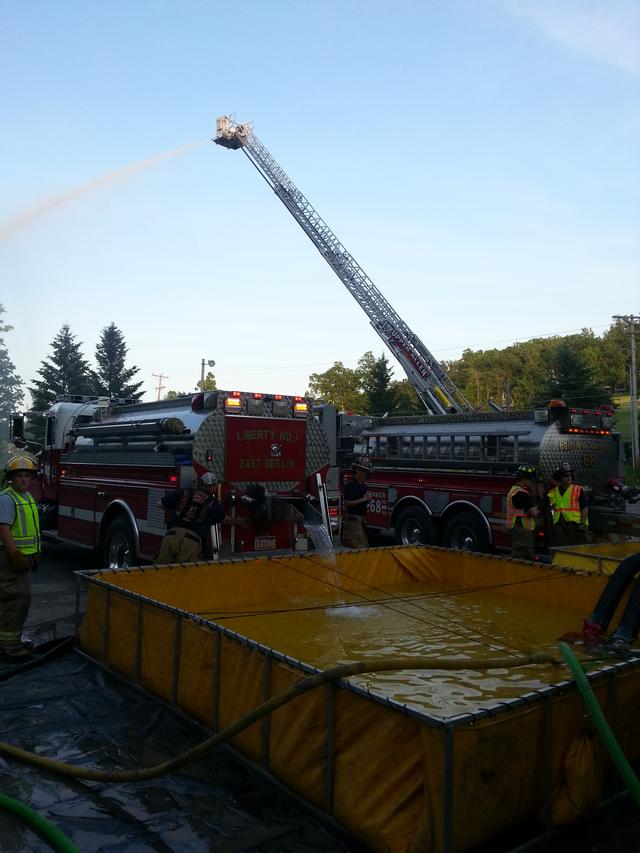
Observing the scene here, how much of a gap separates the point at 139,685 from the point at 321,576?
8.64ft

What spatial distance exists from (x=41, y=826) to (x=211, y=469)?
5224mm

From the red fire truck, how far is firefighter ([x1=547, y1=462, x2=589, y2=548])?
0.73 metres

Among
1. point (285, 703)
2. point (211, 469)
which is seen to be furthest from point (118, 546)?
point (285, 703)

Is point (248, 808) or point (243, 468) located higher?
point (243, 468)

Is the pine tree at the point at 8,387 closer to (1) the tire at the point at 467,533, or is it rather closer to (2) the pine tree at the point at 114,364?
(2) the pine tree at the point at 114,364

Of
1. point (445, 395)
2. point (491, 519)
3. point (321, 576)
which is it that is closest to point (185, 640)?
point (321, 576)

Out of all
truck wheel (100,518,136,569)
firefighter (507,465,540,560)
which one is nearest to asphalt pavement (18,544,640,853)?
truck wheel (100,518,136,569)

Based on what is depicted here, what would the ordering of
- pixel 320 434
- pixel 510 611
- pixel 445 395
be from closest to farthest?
pixel 510 611
pixel 320 434
pixel 445 395

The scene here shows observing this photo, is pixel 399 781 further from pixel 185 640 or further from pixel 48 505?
pixel 48 505

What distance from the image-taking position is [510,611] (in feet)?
21.1

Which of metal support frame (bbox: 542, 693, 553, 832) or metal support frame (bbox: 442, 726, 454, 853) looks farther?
metal support frame (bbox: 542, 693, 553, 832)

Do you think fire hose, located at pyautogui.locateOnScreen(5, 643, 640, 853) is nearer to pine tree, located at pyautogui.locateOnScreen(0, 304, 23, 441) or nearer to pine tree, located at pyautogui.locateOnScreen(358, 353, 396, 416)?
pine tree, located at pyautogui.locateOnScreen(358, 353, 396, 416)

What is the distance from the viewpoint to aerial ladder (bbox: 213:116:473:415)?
862 inches

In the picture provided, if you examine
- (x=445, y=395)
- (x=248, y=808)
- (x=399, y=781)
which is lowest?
(x=248, y=808)
